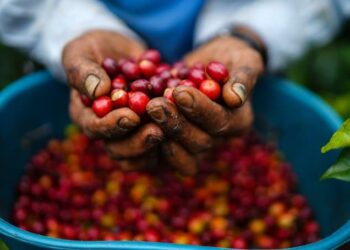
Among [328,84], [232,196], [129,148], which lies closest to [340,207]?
[232,196]

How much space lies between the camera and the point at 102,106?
56.6 inches

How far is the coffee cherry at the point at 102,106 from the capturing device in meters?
Answer: 1.44

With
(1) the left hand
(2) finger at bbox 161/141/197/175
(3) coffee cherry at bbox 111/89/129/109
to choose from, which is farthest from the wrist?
(3) coffee cherry at bbox 111/89/129/109

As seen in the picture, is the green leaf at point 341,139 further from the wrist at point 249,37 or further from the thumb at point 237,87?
the wrist at point 249,37

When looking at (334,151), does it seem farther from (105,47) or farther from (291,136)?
(105,47)

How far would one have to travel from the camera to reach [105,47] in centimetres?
185

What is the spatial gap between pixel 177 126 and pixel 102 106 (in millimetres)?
240

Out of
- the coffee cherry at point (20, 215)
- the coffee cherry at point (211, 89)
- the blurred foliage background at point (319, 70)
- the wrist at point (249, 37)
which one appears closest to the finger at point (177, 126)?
the coffee cherry at point (211, 89)

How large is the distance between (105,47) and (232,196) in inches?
32.7

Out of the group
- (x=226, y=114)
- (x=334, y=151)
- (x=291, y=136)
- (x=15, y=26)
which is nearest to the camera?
(x=226, y=114)

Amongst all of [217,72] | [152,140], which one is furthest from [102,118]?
[217,72]

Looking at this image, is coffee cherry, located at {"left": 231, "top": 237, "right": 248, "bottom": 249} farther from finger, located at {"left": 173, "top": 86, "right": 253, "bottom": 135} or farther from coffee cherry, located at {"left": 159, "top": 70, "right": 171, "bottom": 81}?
coffee cherry, located at {"left": 159, "top": 70, "right": 171, "bottom": 81}

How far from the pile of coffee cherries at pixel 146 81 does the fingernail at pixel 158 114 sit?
0.09 metres

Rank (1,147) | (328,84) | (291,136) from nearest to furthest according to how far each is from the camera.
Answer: (1,147)
(291,136)
(328,84)
